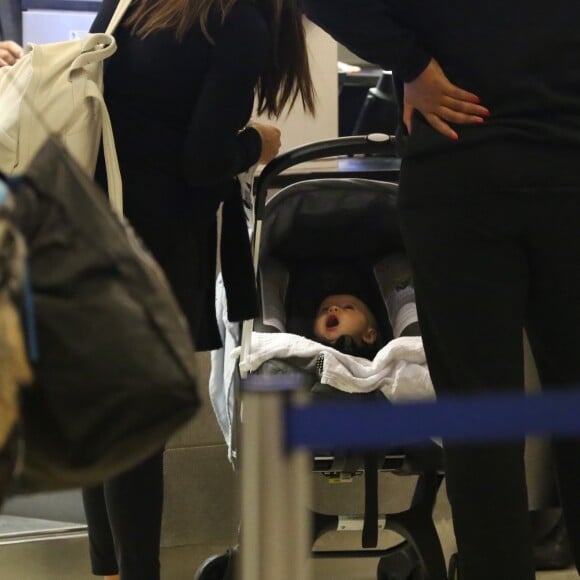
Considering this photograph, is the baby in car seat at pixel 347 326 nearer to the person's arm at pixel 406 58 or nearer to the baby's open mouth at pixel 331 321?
the baby's open mouth at pixel 331 321

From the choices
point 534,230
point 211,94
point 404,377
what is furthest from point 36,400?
point 404,377

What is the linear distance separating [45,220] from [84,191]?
4cm

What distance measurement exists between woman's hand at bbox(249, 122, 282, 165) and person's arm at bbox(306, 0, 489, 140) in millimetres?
427

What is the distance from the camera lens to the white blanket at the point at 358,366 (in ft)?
6.07

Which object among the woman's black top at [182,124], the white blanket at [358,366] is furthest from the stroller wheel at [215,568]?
the woman's black top at [182,124]

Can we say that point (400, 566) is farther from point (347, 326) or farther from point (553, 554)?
point (347, 326)

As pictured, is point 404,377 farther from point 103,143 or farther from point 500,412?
point 500,412

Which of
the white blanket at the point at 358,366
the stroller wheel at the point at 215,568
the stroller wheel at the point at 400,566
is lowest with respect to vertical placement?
the stroller wheel at the point at 400,566

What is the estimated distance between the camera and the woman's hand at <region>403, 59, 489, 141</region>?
4.25ft

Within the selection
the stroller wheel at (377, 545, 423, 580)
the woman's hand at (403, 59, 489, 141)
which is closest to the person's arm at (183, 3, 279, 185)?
the woman's hand at (403, 59, 489, 141)

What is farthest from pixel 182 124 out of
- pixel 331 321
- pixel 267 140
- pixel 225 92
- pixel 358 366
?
pixel 331 321

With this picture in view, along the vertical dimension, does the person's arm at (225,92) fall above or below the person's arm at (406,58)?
below

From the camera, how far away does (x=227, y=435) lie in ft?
6.87

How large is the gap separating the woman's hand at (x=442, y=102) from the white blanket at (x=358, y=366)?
25.4 inches
